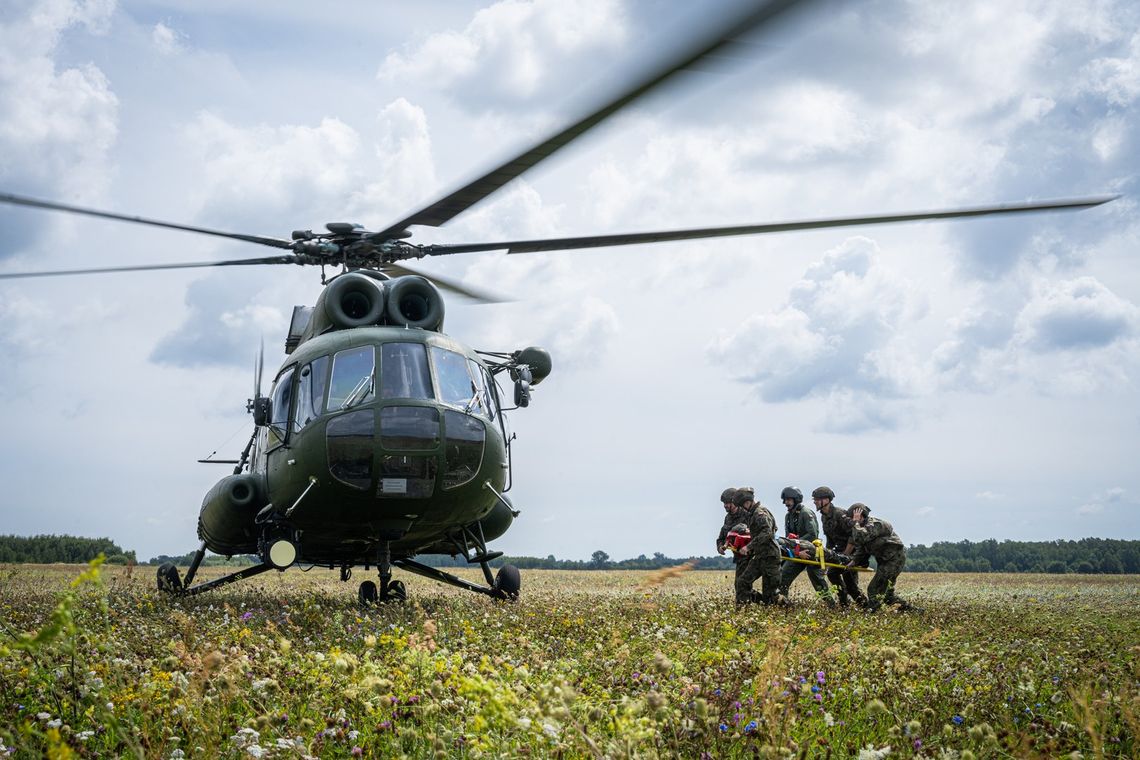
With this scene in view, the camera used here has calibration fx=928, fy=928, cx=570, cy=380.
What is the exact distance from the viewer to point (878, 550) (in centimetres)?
1287

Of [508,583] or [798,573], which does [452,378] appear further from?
[798,573]

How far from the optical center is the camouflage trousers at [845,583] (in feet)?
43.2

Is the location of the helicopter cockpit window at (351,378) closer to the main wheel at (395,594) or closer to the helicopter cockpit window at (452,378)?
the helicopter cockpit window at (452,378)

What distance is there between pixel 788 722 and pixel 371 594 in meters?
8.11

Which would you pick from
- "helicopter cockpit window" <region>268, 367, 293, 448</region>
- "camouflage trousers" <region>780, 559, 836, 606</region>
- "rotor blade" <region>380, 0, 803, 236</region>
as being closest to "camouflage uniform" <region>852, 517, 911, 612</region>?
"camouflage trousers" <region>780, 559, 836, 606</region>

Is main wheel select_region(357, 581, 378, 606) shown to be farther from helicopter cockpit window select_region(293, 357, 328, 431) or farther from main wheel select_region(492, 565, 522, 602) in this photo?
helicopter cockpit window select_region(293, 357, 328, 431)

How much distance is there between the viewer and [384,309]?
11.5m

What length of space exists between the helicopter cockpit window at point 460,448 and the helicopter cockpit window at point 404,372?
421 mm

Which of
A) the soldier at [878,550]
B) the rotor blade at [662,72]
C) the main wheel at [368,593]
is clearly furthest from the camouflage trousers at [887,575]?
the rotor blade at [662,72]

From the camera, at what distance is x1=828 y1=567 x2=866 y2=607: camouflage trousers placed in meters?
13.2

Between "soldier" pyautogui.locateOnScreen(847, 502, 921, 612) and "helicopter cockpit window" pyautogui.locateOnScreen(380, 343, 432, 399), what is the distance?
655 cm

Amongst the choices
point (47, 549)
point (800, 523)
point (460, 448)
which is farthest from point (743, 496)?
point (47, 549)

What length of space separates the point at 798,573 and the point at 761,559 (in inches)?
64.3

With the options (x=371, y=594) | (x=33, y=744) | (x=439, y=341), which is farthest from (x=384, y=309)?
(x=33, y=744)
